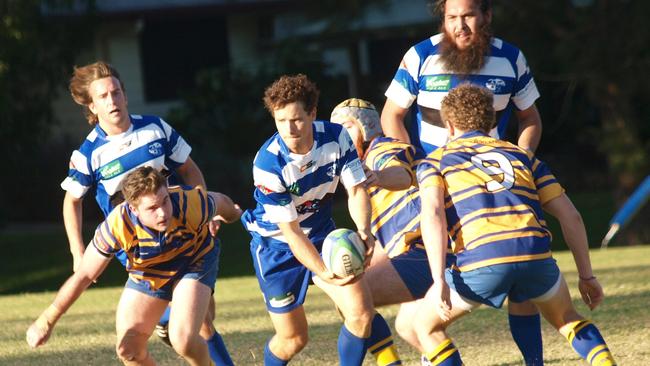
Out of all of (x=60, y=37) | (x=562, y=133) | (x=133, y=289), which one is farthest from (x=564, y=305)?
(x=562, y=133)

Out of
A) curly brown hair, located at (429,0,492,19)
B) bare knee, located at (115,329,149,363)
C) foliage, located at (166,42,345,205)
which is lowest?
foliage, located at (166,42,345,205)

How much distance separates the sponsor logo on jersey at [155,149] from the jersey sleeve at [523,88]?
202 cm

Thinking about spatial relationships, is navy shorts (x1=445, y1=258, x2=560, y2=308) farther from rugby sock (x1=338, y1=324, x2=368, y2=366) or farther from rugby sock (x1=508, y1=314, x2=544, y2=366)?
rugby sock (x1=338, y1=324, x2=368, y2=366)

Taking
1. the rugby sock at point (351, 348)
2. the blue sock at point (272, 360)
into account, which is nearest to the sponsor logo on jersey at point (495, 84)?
the rugby sock at point (351, 348)

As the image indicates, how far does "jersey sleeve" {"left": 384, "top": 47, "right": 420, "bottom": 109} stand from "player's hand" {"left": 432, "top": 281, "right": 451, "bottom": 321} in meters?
1.85

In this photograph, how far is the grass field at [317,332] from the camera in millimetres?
6715

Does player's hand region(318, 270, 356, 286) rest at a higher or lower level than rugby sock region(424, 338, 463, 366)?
higher

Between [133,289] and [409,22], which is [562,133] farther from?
[133,289]

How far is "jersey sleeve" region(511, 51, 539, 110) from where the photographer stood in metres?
6.25

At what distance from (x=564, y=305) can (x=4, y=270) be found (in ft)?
46.6

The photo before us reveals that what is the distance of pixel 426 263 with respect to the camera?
550 centimetres

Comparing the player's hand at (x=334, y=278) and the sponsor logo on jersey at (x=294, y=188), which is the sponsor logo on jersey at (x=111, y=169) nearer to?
the sponsor logo on jersey at (x=294, y=188)

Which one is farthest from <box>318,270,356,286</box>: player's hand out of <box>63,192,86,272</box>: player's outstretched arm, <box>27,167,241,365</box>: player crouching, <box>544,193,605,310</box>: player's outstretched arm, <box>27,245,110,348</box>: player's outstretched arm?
<box>63,192,86,272</box>: player's outstretched arm

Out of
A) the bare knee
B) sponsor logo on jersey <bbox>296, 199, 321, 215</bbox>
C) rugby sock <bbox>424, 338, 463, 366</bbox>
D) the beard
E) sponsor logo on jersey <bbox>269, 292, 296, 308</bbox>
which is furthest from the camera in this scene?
the beard
